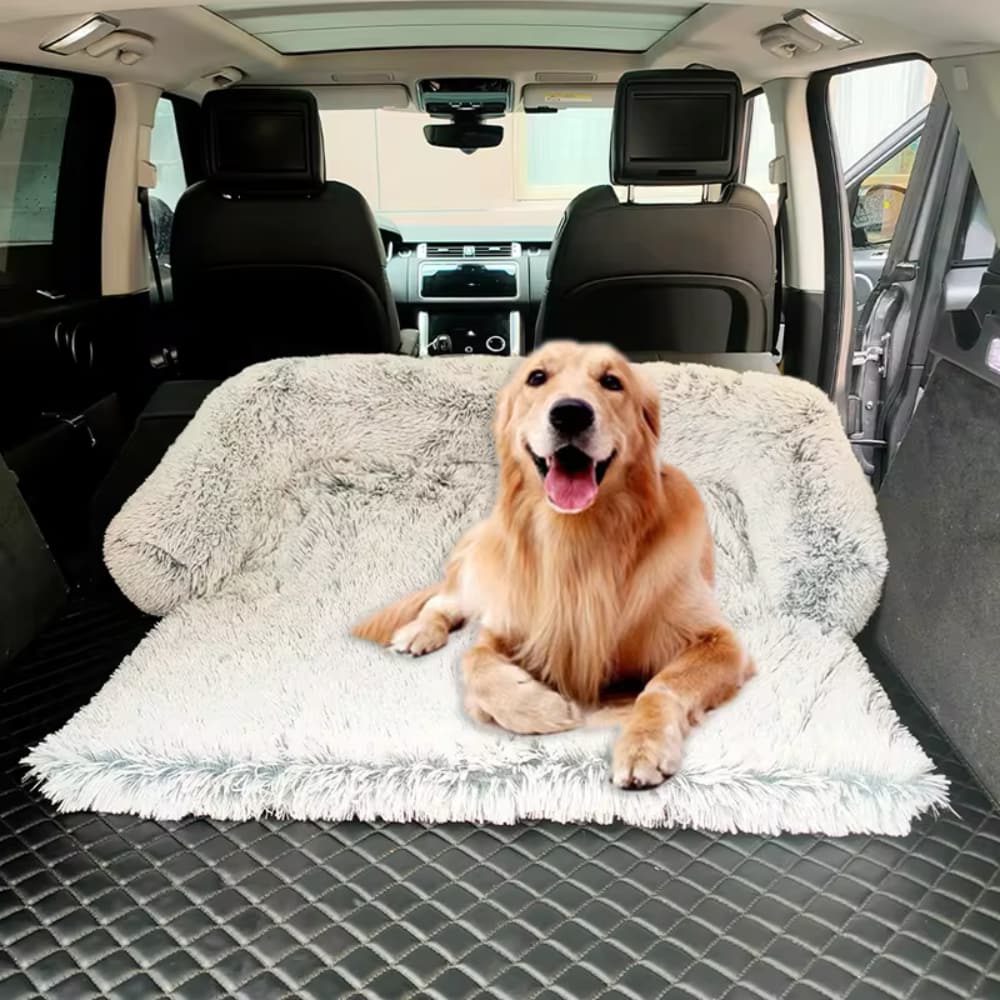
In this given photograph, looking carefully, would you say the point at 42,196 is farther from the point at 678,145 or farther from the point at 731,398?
the point at 731,398

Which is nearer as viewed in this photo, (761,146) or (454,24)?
(454,24)

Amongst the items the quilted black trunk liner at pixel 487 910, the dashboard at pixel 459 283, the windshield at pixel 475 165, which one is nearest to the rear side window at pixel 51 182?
the windshield at pixel 475 165

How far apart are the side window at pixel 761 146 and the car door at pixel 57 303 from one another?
1.51m

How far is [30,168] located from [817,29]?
1753 millimetres

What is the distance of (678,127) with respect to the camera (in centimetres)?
151

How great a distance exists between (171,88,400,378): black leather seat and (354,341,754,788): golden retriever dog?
0.77 m

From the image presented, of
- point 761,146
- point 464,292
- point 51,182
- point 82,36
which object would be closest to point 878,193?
point 761,146

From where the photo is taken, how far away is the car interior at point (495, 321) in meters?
0.89

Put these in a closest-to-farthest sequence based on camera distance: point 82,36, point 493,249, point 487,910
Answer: point 487,910, point 82,36, point 493,249

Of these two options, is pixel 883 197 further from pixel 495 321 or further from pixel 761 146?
pixel 495 321

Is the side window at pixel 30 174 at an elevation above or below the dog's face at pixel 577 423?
above

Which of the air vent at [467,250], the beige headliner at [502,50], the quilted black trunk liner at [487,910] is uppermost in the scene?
the beige headliner at [502,50]

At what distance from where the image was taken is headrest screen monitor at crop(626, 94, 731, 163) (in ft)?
4.90

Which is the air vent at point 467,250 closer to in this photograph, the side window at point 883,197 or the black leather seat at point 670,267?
the side window at point 883,197
